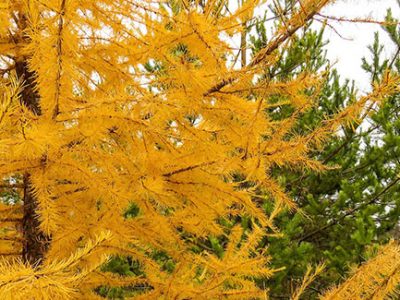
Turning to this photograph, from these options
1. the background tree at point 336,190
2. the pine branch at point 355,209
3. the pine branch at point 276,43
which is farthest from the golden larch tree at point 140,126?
the pine branch at point 355,209

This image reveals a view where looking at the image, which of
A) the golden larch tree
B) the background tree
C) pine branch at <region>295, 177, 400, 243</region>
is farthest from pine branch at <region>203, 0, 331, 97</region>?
pine branch at <region>295, 177, 400, 243</region>

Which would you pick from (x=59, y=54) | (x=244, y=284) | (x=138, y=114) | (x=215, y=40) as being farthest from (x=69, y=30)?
(x=244, y=284)

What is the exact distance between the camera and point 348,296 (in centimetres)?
244

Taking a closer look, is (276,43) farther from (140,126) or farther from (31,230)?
(31,230)

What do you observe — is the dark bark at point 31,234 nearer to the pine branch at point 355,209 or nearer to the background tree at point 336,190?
the background tree at point 336,190

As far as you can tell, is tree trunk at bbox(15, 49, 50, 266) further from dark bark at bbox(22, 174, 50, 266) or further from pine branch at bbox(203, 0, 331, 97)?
pine branch at bbox(203, 0, 331, 97)

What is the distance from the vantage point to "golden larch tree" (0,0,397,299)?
2400 mm

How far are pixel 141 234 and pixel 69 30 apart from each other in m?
1.42

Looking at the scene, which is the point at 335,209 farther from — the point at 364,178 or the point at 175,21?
the point at 175,21

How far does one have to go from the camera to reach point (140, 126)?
260 cm

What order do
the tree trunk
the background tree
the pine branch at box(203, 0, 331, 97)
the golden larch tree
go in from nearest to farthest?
the pine branch at box(203, 0, 331, 97), the golden larch tree, the tree trunk, the background tree

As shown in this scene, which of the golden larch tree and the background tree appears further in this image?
the background tree

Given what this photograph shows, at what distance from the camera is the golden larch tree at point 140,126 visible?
240 centimetres

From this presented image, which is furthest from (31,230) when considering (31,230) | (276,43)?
(276,43)
